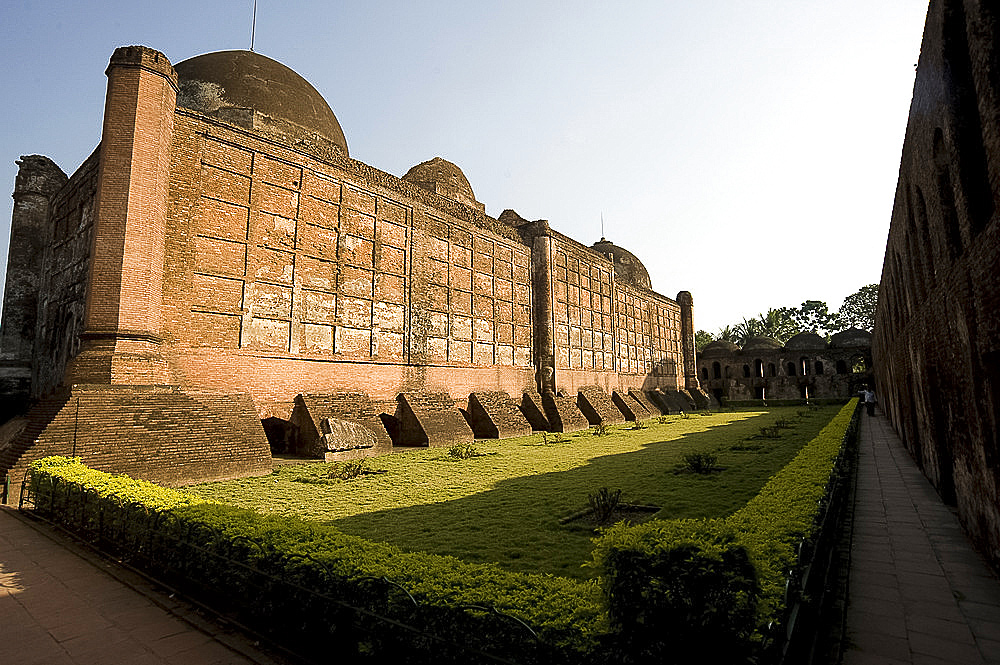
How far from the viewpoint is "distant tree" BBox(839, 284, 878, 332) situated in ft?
195

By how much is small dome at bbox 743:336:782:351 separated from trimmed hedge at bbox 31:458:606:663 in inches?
1959

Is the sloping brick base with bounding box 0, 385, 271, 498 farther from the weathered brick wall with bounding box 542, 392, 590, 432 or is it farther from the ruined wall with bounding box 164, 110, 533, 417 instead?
the weathered brick wall with bounding box 542, 392, 590, 432

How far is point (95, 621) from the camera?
4285 mm

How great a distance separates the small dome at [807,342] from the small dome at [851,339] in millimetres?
913

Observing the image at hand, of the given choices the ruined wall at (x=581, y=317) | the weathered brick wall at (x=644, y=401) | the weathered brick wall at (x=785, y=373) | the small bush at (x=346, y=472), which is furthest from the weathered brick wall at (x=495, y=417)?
the weathered brick wall at (x=785, y=373)

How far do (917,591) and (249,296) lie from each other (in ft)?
46.7

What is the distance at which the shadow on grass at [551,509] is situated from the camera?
5.76m

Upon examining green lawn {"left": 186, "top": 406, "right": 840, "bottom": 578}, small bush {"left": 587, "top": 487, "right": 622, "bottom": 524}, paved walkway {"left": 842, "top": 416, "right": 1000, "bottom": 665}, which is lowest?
paved walkway {"left": 842, "top": 416, "right": 1000, "bottom": 665}

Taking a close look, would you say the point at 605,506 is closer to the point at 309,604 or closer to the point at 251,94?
the point at 309,604

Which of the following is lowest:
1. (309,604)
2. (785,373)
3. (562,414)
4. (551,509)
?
(551,509)

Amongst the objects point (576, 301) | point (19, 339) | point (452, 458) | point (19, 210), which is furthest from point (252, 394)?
point (576, 301)

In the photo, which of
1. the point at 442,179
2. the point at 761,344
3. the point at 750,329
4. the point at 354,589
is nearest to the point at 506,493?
the point at 354,589

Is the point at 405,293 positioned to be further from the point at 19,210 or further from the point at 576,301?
the point at 19,210

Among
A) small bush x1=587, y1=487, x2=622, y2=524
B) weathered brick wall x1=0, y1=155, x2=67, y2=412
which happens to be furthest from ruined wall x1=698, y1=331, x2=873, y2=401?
weathered brick wall x1=0, y1=155, x2=67, y2=412
